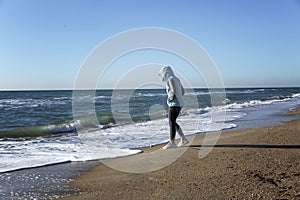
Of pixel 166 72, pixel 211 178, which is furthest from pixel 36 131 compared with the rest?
pixel 211 178

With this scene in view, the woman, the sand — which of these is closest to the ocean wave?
the woman

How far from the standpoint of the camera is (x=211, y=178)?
4648mm

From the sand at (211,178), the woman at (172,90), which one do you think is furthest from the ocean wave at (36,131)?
the sand at (211,178)

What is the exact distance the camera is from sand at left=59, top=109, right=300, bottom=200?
160 inches

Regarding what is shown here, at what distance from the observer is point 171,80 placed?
7.33 metres

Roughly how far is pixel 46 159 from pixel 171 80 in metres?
3.06

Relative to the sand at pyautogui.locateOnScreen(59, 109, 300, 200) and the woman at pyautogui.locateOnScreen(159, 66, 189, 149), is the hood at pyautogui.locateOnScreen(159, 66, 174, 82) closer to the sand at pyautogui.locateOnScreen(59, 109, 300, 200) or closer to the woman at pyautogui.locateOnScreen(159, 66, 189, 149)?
the woman at pyautogui.locateOnScreen(159, 66, 189, 149)

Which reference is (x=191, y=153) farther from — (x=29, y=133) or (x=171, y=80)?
(x=29, y=133)

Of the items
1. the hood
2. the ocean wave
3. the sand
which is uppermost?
the hood

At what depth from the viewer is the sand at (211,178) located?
407 centimetres

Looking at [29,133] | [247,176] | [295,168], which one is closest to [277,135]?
[295,168]

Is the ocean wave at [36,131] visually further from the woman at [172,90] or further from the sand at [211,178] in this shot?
the sand at [211,178]

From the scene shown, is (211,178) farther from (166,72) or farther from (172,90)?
(166,72)

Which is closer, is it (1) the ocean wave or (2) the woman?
(2) the woman
